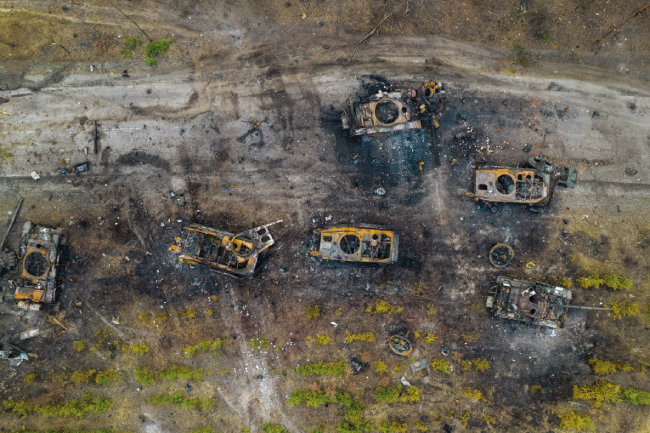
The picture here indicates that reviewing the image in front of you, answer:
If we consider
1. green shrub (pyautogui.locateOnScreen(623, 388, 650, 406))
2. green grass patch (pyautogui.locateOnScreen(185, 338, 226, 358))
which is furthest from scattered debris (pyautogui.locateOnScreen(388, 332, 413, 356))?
green shrub (pyautogui.locateOnScreen(623, 388, 650, 406))

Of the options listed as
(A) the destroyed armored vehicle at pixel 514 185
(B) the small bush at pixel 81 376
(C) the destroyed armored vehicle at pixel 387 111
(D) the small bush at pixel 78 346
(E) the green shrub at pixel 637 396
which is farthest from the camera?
(D) the small bush at pixel 78 346

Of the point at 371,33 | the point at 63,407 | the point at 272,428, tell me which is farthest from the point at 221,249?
the point at 371,33

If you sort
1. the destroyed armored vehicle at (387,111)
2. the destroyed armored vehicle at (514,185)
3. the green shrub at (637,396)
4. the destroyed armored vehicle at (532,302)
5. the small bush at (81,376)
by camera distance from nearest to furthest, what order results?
the destroyed armored vehicle at (532,302)
the destroyed armored vehicle at (514,185)
the destroyed armored vehicle at (387,111)
the green shrub at (637,396)
the small bush at (81,376)

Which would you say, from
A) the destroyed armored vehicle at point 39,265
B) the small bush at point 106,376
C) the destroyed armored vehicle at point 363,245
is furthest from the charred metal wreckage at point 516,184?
the destroyed armored vehicle at point 39,265

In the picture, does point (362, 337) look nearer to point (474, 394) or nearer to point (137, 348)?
point (474, 394)

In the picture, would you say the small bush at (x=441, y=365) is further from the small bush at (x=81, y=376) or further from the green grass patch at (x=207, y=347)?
the small bush at (x=81, y=376)

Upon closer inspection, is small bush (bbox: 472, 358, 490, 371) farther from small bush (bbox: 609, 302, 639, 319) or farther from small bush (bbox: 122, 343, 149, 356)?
small bush (bbox: 122, 343, 149, 356)
